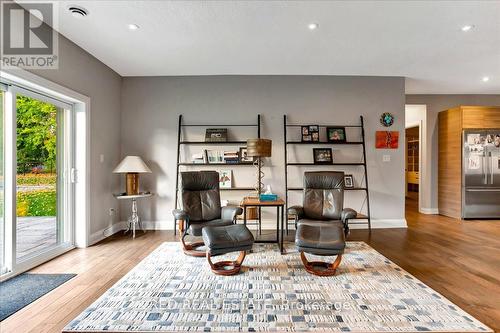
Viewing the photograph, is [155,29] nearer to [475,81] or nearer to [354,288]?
[354,288]

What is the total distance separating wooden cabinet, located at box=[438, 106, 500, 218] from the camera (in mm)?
5582

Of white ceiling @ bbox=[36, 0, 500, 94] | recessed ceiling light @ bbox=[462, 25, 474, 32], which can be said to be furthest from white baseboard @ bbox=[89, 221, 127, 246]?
recessed ceiling light @ bbox=[462, 25, 474, 32]

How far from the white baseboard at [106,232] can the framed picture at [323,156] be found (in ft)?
11.6

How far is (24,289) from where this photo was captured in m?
2.48

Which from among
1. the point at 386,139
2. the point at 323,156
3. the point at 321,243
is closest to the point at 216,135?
the point at 323,156

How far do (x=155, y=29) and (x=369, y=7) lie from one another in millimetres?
2317

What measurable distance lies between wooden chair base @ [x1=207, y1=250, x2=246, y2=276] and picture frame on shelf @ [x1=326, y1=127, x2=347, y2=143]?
2809 millimetres

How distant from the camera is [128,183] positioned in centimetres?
436

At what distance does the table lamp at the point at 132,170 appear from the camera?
166 inches

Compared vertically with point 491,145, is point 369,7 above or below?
above

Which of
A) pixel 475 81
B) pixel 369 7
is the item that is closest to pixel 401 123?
pixel 475 81

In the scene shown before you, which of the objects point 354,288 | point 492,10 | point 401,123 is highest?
point 492,10

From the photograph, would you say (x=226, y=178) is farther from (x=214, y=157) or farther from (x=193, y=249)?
(x=193, y=249)

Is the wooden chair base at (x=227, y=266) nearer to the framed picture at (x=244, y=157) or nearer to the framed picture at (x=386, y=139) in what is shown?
the framed picture at (x=244, y=157)
